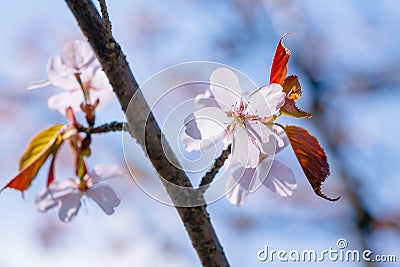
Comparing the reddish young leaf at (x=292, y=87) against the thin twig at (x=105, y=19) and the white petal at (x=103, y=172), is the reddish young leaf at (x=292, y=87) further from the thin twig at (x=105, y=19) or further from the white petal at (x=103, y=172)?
the white petal at (x=103, y=172)

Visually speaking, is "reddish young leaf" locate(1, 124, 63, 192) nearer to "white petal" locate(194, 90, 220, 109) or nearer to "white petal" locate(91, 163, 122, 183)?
"white petal" locate(91, 163, 122, 183)

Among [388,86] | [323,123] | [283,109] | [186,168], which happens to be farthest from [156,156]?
[388,86]

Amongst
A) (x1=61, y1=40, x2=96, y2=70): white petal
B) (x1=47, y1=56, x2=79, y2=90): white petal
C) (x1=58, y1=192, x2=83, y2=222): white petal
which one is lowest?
(x1=58, y1=192, x2=83, y2=222): white petal

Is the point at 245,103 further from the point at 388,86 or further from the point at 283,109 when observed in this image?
the point at 388,86

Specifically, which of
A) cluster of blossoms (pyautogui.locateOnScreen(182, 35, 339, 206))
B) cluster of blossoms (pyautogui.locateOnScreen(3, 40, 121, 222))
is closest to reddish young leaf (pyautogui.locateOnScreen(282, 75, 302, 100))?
cluster of blossoms (pyautogui.locateOnScreen(182, 35, 339, 206))

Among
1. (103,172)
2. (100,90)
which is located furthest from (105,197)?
(100,90)

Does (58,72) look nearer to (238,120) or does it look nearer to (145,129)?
(145,129)
